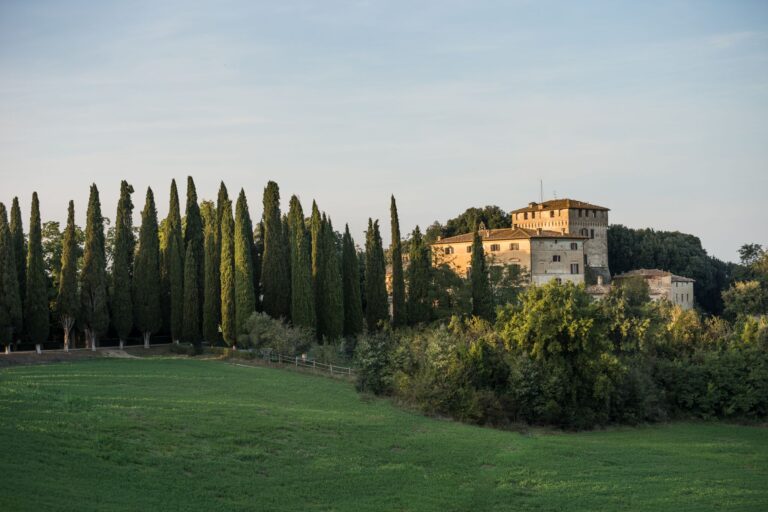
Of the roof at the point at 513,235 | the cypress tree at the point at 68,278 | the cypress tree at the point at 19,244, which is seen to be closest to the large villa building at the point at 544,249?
the roof at the point at 513,235

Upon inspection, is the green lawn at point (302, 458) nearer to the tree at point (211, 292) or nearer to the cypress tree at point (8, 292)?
the cypress tree at point (8, 292)

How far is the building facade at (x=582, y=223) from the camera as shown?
96.2 meters

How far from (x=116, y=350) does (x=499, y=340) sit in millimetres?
23141

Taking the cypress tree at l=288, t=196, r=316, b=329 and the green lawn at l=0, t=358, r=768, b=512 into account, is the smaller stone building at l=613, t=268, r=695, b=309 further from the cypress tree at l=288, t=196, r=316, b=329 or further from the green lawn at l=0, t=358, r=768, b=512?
the green lawn at l=0, t=358, r=768, b=512

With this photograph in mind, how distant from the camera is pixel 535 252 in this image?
3290 inches

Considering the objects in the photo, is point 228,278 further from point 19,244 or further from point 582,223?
point 582,223

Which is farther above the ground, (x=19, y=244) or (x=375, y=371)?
(x=19, y=244)

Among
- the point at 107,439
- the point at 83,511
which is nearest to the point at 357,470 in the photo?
the point at 107,439

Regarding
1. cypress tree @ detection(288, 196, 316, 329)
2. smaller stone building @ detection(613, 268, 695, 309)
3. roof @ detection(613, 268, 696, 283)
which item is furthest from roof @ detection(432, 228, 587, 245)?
cypress tree @ detection(288, 196, 316, 329)

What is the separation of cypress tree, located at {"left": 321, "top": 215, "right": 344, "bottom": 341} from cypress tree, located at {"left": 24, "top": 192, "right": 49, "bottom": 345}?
15.9 meters

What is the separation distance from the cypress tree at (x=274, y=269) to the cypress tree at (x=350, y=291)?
15.5 feet

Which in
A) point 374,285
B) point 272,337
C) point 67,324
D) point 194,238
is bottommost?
point 272,337

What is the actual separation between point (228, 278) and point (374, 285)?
34.2ft

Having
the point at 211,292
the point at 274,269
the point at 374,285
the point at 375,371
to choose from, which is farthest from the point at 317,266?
the point at 375,371
